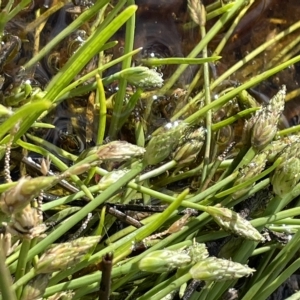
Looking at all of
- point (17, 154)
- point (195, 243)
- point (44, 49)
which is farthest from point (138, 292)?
point (44, 49)

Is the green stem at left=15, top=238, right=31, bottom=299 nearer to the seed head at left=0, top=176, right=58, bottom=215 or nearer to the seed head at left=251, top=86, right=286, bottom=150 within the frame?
the seed head at left=0, top=176, right=58, bottom=215

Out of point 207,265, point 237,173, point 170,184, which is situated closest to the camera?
point 207,265

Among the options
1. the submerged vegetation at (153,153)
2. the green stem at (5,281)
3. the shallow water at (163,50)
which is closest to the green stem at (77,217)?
the submerged vegetation at (153,153)

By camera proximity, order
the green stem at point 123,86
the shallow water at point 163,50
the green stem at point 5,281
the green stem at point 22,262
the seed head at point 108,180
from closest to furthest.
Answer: the green stem at point 5,281 < the green stem at point 22,262 < the seed head at point 108,180 < the green stem at point 123,86 < the shallow water at point 163,50

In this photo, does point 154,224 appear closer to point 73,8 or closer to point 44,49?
point 44,49

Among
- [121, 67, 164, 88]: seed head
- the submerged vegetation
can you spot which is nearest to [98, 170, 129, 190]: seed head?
the submerged vegetation

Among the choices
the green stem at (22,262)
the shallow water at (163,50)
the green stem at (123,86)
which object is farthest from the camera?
the shallow water at (163,50)

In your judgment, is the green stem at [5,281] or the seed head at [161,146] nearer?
the green stem at [5,281]

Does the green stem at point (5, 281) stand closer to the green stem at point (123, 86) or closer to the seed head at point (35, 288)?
the seed head at point (35, 288)

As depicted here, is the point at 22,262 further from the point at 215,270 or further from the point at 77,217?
the point at 215,270
